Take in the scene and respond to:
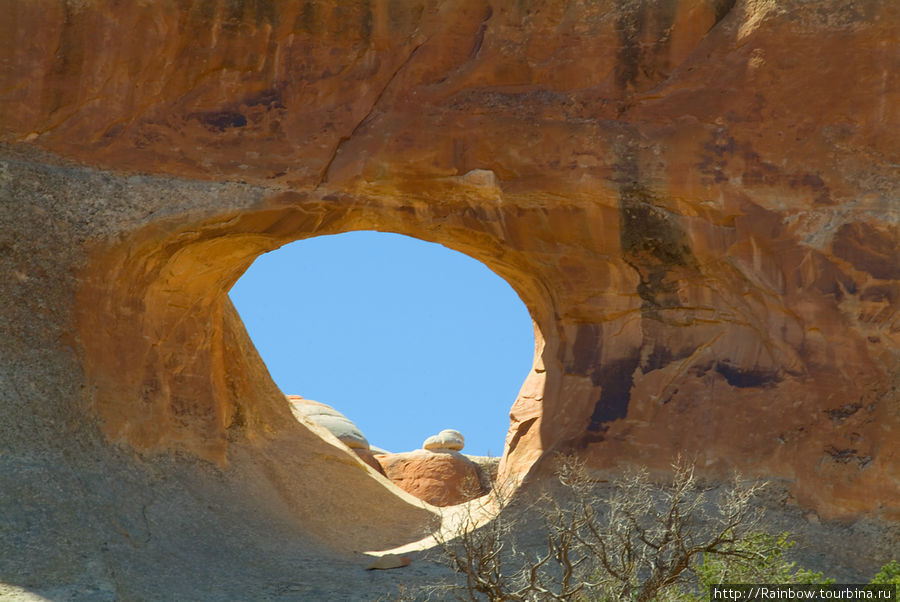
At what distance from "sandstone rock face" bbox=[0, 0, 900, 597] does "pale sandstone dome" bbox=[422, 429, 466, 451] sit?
1073 cm

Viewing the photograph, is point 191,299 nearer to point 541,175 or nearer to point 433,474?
→ point 541,175

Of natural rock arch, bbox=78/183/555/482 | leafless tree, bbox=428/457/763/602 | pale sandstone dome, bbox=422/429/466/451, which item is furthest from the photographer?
pale sandstone dome, bbox=422/429/466/451

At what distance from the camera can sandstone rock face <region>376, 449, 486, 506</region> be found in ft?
78.1

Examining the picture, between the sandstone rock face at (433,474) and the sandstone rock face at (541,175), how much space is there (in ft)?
24.8

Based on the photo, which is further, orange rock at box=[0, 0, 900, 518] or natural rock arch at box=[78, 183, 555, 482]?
natural rock arch at box=[78, 183, 555, 482]

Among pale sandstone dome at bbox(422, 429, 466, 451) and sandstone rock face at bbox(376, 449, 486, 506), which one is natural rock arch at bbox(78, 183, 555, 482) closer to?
sandstone rock face at bbox(376, 449, 486, 506)

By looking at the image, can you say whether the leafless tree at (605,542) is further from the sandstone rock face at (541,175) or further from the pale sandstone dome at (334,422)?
the pale sandstone dome at (334,422)

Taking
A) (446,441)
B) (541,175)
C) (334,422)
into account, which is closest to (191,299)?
(541,175)

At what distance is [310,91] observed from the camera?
631 inches

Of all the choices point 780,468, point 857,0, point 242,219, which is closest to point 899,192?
point 857,0

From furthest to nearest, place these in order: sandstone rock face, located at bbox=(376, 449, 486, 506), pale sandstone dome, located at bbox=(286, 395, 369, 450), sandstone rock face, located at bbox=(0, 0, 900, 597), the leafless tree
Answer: pale sandstone dome, located at bbox=(286, 395, 369, 450) < sandstone rock face, located at bbox=(376, 449, 486, 506) < sandstone rock face, located at bbox=(0, 0, 900, 597) < the leafless tree

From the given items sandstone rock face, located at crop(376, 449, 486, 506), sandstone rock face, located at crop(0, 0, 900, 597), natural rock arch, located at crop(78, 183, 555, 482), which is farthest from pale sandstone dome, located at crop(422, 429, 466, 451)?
sandstone rock face, located at crop(0, 0, 900, 597)

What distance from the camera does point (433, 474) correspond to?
24406 millimetres

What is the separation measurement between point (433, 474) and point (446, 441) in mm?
2906
